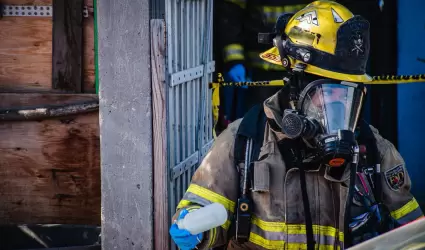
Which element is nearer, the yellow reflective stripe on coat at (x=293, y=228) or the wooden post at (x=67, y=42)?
the yellow reflective stripe on coat at (x=293, y=228)

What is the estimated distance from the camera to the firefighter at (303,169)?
317 centimetres

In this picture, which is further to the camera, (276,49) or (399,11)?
(399,11)

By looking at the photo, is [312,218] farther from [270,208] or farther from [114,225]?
[114,225]

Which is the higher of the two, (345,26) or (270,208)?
(345,26)

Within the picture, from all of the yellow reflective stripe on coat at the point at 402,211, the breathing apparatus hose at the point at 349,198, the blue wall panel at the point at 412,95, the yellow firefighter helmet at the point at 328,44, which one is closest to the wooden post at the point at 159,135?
the yellow firefighter helmet at the point at 328,44

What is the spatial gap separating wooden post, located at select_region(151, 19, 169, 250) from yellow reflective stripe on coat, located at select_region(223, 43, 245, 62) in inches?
75.5

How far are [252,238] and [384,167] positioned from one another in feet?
2.19

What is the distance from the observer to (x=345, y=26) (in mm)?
3254

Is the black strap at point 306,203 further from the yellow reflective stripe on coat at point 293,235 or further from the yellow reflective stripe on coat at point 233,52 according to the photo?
the yellow reflective stripe on coat at point 233,52

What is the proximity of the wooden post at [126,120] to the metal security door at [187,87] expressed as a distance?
0.45ft

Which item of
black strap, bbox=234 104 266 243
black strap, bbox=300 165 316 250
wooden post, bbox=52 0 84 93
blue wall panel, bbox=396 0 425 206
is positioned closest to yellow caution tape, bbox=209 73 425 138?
blue wall panel, bbox=396 0 425 206

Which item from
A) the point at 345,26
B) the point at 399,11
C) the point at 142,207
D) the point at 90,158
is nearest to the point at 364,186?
the point at 345,26

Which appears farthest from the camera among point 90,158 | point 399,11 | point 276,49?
point 399,11

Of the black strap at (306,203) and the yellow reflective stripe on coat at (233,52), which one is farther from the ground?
the yellow reflective stripe on coat at (233,52)
